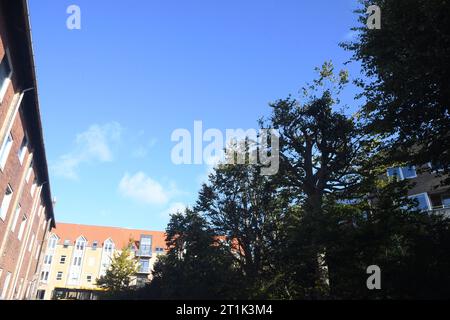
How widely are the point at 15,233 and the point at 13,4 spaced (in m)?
13.9

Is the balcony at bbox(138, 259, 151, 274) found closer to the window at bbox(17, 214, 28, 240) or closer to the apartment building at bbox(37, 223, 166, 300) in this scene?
the apartment building at bbox(37, 223, 166, 300)

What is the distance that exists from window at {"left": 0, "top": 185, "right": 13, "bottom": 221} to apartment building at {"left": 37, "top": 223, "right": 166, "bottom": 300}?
4702cm

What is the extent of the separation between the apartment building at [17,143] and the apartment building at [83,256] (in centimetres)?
4131

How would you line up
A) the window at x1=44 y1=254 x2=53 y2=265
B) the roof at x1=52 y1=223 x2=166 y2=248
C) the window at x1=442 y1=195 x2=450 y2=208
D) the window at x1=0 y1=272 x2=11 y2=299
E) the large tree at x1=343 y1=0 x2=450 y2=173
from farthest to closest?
the roof at x1=52 y1=223 x2=166 y2=248, the window at x1=44 y1=254 x2=53 y2=265, the window at x1=442 y1=195 x2=450 y2=208, the window at x1=0 y1=272 x2=11 y2=299, the large tree at x1=343 y1=0 x2=450 y2=173

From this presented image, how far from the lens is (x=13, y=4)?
36.0 ft

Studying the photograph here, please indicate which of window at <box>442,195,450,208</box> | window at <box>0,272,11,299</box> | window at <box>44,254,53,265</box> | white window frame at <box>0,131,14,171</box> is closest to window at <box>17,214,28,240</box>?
window at <box>0,272,11,299</box>

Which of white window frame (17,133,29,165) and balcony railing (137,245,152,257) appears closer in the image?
white window frame (17,133,29,165)

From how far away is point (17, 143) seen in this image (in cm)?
1536

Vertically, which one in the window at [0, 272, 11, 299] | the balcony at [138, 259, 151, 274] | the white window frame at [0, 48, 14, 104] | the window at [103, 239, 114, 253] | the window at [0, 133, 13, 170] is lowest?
the window at [0, 272, 11, 299]

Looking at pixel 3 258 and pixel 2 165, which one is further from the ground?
pixel 2 165

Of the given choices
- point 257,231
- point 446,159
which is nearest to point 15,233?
point 257,231

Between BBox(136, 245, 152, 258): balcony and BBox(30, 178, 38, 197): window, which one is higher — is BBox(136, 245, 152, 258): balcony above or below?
above

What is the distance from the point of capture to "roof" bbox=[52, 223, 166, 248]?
7053cm
